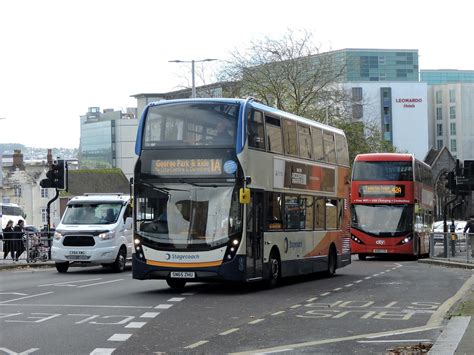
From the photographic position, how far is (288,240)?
23344mm

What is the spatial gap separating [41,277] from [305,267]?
23.9 feet

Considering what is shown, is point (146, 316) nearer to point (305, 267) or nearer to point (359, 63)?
point (305, 267)

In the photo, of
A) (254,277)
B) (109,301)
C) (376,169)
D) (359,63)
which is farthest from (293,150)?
(359,63)

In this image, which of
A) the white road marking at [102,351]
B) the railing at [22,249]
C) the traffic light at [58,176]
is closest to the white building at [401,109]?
the railing at [22,249]

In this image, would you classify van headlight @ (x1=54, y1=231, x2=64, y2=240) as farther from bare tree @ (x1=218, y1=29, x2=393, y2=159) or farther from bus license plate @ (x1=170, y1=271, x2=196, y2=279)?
bare tree @ (x1=218, y1=29, x2=393, y2=159)

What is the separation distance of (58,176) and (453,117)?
416 feet

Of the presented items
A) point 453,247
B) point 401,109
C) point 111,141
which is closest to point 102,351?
point 453,247

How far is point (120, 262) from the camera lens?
29.7m

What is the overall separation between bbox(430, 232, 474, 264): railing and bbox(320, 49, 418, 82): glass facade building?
10254 cm

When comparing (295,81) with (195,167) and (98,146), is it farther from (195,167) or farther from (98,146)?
(98,146)

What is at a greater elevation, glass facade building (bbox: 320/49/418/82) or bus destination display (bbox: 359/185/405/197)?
glass facade building (bbox: 320/49/418/82)

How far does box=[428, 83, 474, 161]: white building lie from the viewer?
5994 inches

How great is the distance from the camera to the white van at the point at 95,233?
2861 cm

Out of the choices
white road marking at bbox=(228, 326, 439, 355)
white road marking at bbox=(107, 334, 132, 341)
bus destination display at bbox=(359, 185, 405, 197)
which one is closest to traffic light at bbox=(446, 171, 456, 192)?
bus destination display at bbox=(359, 185, 405, 197)
